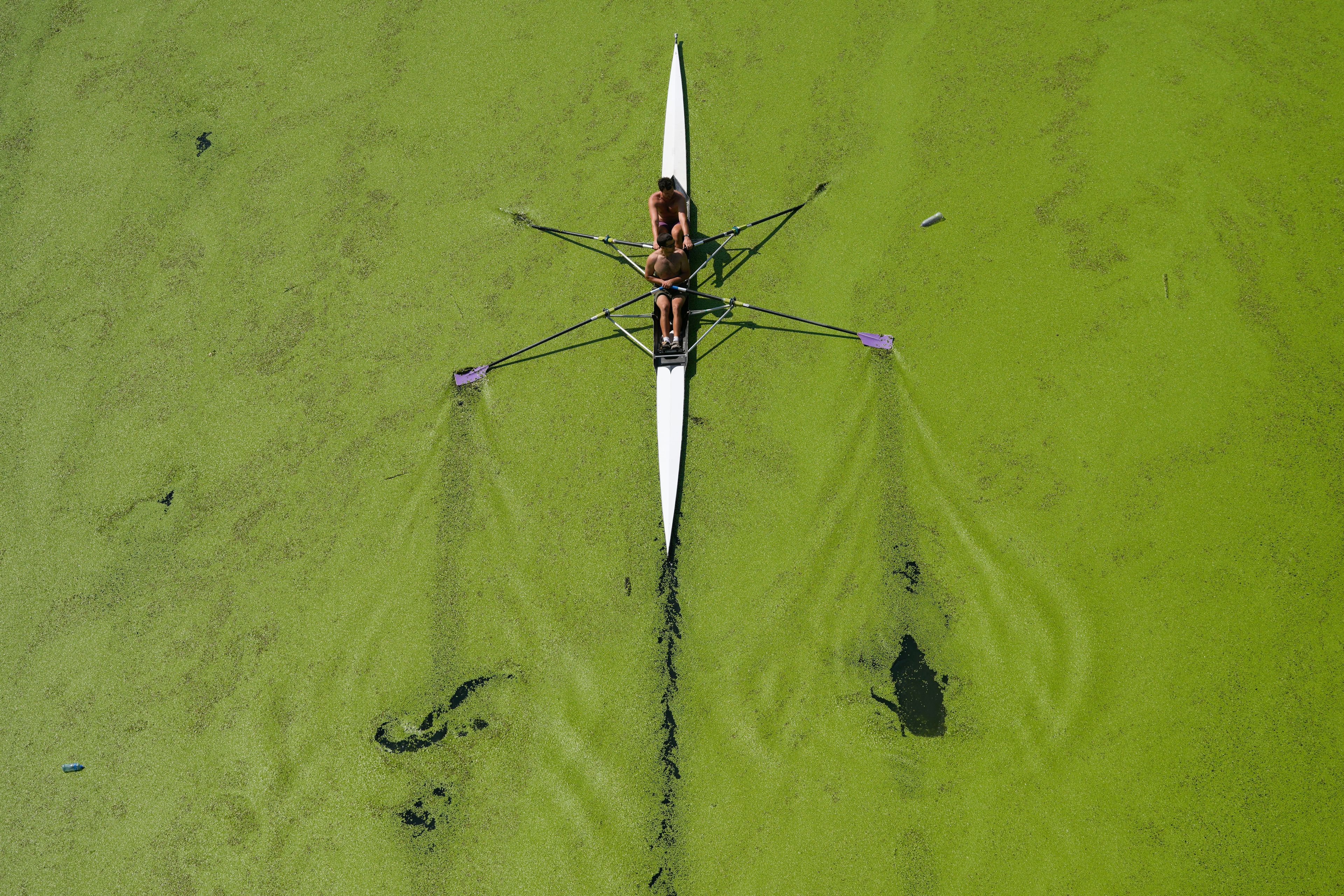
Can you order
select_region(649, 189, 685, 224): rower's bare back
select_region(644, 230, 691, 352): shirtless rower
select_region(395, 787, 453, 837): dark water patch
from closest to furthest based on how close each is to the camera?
select_region(395, 787, 453, 837): dark water patch, select_region(644, 230, 691, 352): shirtless rower, select_region(649, 189, 685, 224): rower's bare back

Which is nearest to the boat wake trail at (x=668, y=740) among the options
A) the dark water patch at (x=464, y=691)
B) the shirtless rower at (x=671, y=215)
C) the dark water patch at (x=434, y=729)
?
the dark water patch at (x=434, y=729)

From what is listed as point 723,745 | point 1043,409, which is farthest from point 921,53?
point 723,745

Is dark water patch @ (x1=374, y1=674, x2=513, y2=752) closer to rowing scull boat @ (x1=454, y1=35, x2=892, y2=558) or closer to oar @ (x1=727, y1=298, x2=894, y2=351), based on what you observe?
rowing scull boat @ (x1=454, y1=35, x2=892, y2=558)

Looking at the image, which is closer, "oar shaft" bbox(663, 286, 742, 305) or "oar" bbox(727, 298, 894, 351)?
"oar" bbox(727, 298, 894, 351)

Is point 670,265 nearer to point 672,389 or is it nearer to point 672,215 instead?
point 672,215

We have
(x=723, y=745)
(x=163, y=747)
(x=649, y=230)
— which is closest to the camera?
(x=723, y=745)

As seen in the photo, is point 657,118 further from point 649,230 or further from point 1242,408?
point 1242,408

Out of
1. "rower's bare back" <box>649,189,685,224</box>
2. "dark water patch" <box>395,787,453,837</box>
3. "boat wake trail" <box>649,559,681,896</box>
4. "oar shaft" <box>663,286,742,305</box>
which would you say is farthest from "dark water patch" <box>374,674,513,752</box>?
"rower's bare back" <box>649,189,685,224</box>
